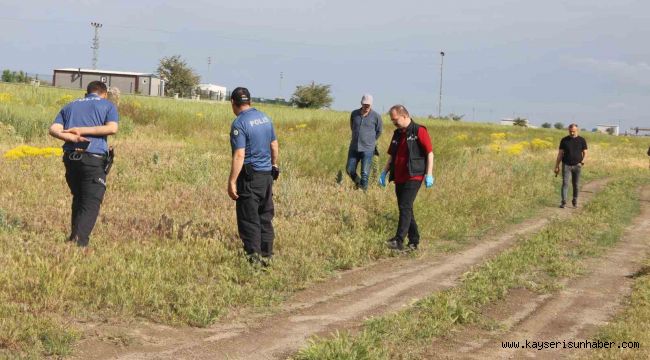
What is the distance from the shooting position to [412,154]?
27.1ft

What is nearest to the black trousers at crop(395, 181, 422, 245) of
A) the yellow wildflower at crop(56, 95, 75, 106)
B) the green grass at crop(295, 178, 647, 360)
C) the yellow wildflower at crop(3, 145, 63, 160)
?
the green grass at crop(295, 178, 647, 360)

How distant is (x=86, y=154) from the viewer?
659cm

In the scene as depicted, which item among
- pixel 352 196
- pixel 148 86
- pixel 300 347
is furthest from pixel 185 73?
pixel 300 347

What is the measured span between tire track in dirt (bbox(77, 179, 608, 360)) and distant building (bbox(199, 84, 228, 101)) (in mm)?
90064

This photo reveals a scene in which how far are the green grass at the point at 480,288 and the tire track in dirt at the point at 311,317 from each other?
25 centimetres

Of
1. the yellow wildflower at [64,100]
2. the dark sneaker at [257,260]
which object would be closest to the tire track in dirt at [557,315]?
the dark sneaker at [257,260]

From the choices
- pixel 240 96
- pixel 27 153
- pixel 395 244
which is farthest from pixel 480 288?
pixel 27 153

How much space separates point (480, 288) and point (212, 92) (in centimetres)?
10009

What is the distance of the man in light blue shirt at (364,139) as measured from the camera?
38.2 feet

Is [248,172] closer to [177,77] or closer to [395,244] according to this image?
[395,244]

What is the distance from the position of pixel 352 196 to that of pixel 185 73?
77.7 metres

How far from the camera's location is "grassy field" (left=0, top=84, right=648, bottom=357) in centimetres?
520

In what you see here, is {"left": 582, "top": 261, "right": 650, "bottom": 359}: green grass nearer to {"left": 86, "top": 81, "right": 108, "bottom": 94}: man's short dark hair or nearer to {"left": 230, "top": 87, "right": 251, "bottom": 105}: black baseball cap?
{"left": 230, "top": 87, "right": 251, "bottom": 105}: black baseball cap

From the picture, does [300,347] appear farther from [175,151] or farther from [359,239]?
[175,151]
